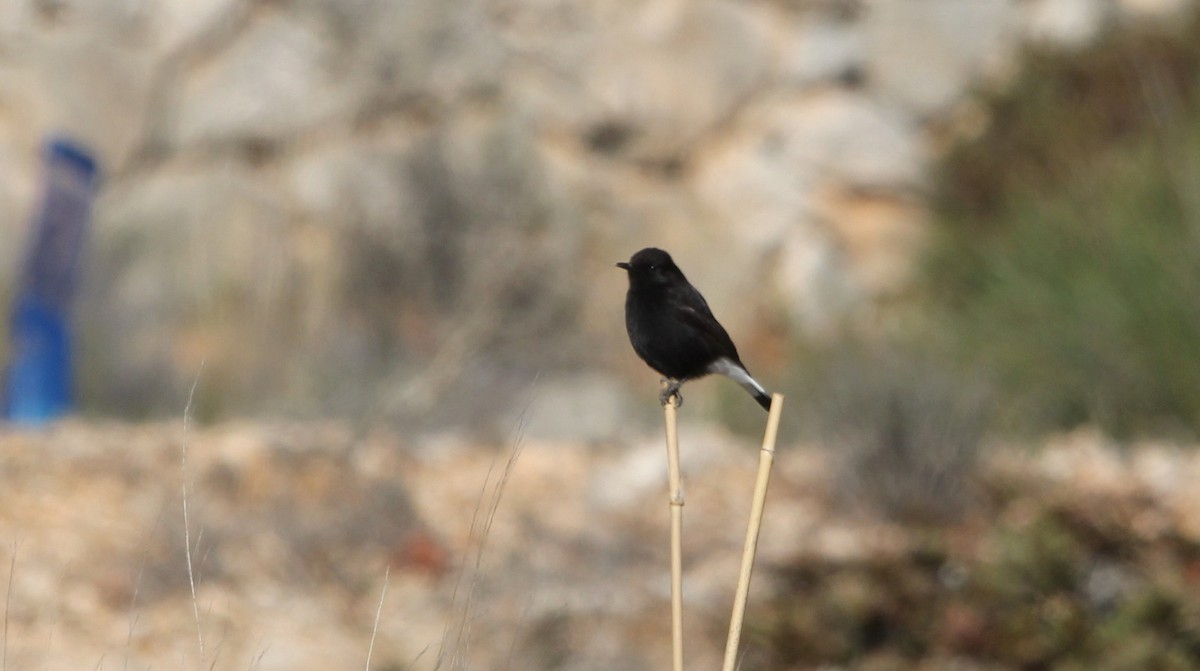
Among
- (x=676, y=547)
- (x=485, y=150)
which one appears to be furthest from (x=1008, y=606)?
(x=485, y=150)

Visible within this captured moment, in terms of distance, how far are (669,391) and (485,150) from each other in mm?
8451

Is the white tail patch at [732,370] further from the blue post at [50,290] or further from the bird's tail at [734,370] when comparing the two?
the blue post at [50,290]

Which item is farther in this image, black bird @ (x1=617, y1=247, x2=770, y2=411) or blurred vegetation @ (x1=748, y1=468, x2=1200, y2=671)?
blurred vegetation @ (x1=748, y1=468, x2=1200, y2=671)

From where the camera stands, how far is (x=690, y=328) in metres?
2.13

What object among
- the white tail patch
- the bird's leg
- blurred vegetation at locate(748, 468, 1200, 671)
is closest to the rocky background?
blurred vegetation at locate(748, 468, 1200, 671)

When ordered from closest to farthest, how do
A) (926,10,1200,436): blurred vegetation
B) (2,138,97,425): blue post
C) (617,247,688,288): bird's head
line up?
(617,247,688,288): bird's head
(2,138,97,425): blue post
(926,10,1200,436): blurred vegetation

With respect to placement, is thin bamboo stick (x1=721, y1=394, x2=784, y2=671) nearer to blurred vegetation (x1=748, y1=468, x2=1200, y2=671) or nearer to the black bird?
the black bird

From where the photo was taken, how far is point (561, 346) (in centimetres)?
890

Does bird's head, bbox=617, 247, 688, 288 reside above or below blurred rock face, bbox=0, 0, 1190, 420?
below

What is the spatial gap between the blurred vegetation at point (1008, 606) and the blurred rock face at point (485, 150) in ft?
16.1

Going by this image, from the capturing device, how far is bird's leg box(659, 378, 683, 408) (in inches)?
82.2

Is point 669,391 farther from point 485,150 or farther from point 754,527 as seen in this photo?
point 485,150

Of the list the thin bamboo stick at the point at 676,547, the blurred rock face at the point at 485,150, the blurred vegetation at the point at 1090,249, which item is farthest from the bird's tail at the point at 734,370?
the blurred rock face at the point at 485,150

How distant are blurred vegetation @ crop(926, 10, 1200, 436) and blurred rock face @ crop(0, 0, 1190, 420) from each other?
27.7 inches
